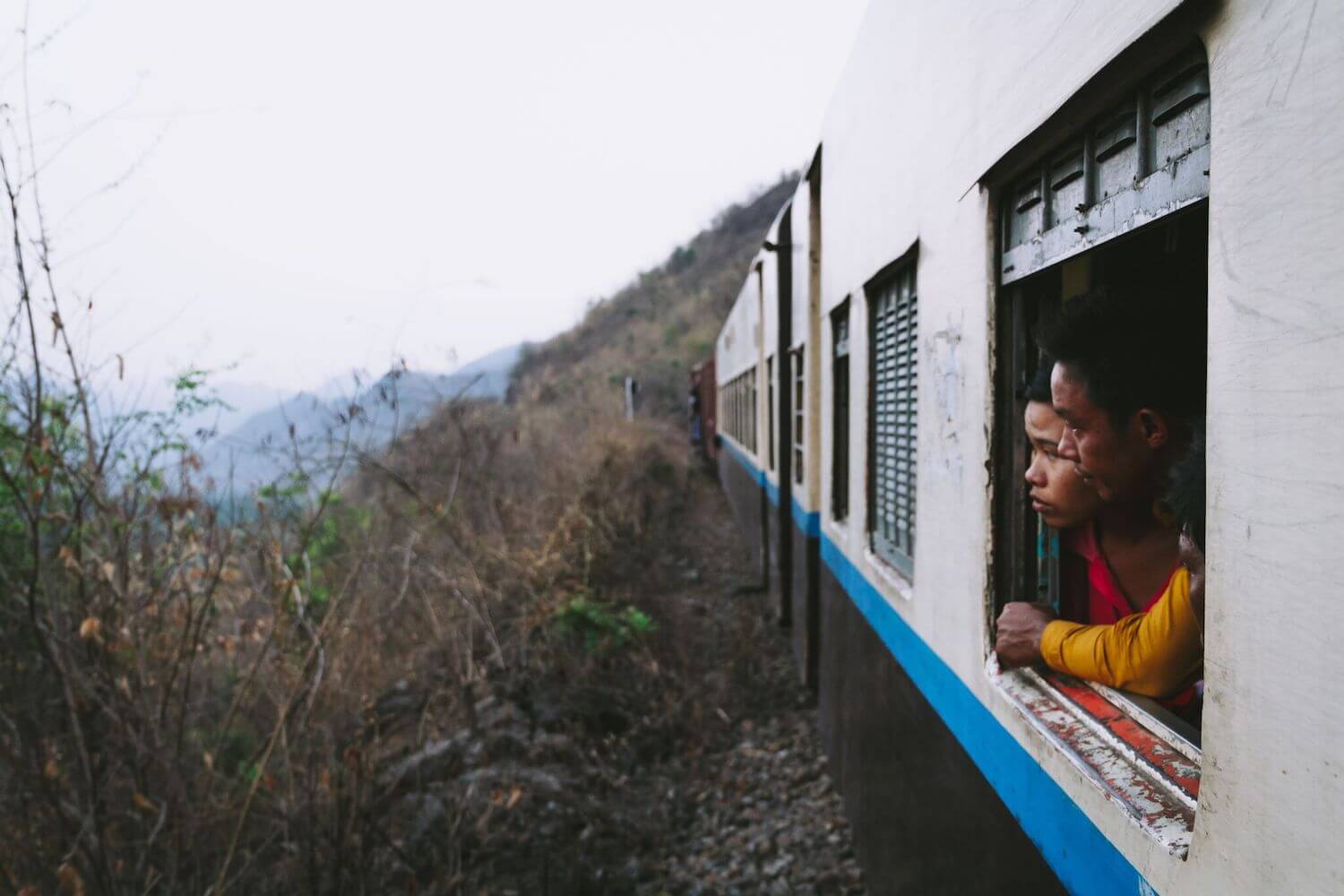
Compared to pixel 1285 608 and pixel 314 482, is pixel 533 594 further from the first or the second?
pixel 1285 608

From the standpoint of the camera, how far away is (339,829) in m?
3.51

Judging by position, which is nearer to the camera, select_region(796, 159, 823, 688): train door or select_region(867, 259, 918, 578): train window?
select_region(867, 259, 918, 578): train window

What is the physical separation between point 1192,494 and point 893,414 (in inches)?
72.4

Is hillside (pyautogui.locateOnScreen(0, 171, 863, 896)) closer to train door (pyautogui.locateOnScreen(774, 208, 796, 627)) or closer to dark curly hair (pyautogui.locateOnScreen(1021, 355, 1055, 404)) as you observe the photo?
train door (pyautogui.locateOnScreen(774, 208, 796, 627))

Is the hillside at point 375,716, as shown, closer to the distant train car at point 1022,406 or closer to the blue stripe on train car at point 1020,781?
the distant train car at point 1022,406

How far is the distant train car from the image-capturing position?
35.4 inches

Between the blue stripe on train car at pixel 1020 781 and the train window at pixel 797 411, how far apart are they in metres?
2.76

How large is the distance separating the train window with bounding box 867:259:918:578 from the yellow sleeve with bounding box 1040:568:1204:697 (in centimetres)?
107

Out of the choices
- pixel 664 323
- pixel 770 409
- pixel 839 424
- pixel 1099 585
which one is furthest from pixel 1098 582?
pixel 664 323

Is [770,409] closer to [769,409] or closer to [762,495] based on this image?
[769,409]

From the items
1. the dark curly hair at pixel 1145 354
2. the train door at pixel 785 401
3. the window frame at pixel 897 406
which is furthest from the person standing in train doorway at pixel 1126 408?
the train door at pixel 785 401

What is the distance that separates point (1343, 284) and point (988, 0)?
1.32 meters

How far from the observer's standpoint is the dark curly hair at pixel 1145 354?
1.59 meters

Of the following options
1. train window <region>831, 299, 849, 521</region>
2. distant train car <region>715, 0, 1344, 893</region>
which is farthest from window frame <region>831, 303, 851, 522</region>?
distant train car <region>715, 0, 1344, 893</region>
